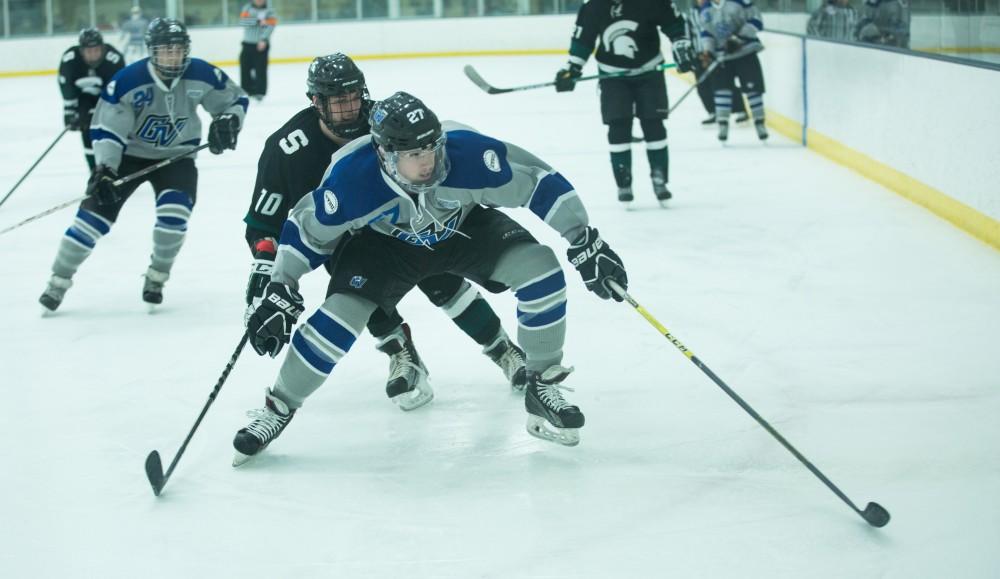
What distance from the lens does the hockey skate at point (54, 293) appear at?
4.39m

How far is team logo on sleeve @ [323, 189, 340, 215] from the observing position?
2689 mm

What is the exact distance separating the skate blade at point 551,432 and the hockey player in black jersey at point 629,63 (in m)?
3.10

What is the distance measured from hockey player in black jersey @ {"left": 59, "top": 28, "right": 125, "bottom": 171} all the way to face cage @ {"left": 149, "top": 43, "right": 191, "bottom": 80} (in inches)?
73.4

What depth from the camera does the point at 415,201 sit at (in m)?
2.72

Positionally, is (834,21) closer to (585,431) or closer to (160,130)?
(160,130)

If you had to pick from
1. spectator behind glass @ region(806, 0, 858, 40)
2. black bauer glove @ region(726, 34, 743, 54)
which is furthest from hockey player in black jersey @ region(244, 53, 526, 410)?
black bauer glove @ region(726, 34, 743, 54)

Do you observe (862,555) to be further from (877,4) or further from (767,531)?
(877,4)

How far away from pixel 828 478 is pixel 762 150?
535 cm

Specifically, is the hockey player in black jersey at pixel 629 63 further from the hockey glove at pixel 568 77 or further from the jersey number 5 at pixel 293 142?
the jersey number 5 at pixel 293 142

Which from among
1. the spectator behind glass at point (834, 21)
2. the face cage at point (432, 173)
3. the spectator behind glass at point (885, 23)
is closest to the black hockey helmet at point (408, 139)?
the face cage at point (432, 173)

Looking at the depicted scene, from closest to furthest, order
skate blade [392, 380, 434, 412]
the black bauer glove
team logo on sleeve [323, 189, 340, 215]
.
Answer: team logo on sleeve [323, 189, 340, 215], skate blade [392, 380, 434, 412], the black bauer glove

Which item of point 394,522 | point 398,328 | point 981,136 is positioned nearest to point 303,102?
point 981,136

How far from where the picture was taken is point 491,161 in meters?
2.73

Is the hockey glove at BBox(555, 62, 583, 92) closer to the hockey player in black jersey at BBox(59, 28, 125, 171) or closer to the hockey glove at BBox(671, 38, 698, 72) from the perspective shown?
the hockey glove at BBox(671, 38, 698, 72)
